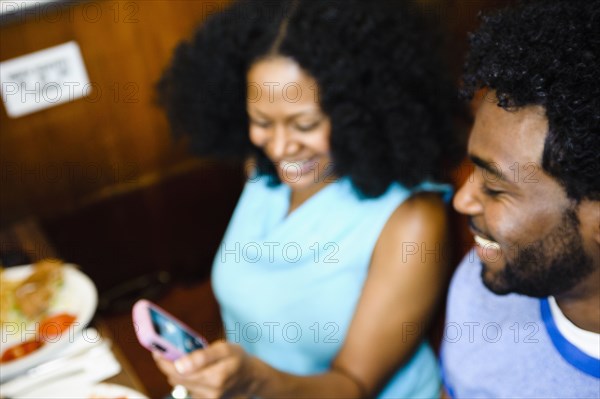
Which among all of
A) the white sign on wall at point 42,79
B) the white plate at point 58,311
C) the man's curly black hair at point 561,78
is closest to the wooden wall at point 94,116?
the white sign on wall at point 42,79

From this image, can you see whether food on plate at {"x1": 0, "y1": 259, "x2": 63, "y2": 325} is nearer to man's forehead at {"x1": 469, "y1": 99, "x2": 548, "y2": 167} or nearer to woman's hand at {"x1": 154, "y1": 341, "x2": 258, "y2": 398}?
woman's hand at {"x1": 154, "y1": 341, "x2": 258, "y2": 398}

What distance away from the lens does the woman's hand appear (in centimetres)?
105

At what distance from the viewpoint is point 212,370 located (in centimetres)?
107

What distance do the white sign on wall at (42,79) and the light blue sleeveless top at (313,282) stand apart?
3.17 ft

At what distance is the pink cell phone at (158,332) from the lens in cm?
105

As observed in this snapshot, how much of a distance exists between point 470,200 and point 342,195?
52 centimetres

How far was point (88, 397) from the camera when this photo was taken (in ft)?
4.44

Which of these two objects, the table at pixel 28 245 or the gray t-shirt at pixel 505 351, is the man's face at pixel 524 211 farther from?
the table at pixel 28 245

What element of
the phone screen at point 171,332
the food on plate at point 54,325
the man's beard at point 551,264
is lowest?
the food on plate at point 54,325

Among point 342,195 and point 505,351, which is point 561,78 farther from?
point 342,195

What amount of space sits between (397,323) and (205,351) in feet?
1.72

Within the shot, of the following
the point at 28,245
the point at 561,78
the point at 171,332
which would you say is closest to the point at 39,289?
the point at 28,245

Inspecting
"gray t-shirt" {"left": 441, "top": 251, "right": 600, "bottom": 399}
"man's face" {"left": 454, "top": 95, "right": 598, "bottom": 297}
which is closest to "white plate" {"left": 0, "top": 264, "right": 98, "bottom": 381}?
"gray t-shirt" {"left": 441, "top": 251, "right": 600, "bottom": 399}

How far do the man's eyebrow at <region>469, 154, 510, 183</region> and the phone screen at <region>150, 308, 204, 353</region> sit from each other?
59 cm
